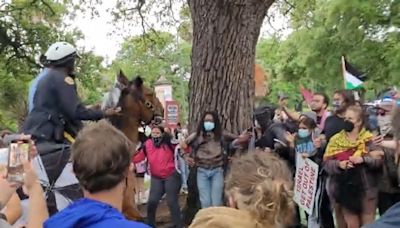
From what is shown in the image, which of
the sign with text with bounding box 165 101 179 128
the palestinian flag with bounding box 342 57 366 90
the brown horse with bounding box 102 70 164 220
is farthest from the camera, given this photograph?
the sign with text with bounding box 165 101 179 128

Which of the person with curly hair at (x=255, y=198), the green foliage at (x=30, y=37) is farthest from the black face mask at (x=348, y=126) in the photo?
the green foliage at (x=30, y=37)

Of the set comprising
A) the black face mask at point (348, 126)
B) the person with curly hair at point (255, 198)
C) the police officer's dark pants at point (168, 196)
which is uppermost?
the person with curly hair at point (255, 198)

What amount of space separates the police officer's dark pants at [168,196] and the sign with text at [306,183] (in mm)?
2613

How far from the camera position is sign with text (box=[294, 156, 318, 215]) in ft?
29.8

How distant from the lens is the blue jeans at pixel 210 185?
10656 mm

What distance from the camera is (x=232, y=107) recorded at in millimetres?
12039

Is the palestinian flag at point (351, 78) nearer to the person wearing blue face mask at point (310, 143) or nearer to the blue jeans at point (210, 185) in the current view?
the person wearing blue face mask at point (310, 143)

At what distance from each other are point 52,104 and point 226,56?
5.55 m

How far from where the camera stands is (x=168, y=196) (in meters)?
11.3

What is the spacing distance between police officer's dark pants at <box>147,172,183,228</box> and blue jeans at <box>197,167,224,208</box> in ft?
2.04

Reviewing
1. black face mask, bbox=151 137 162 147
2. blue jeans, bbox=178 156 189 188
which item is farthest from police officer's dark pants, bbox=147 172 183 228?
black face mask, bbox=151 137 162 147

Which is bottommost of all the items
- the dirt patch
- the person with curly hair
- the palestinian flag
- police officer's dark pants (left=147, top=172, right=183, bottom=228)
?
the dirt patch

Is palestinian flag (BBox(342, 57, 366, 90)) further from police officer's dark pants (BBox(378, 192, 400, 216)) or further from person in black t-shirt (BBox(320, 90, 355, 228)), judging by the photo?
police officer's dark pants (BBox(378, 192, 400, 216))

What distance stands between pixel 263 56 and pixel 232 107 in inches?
1873
